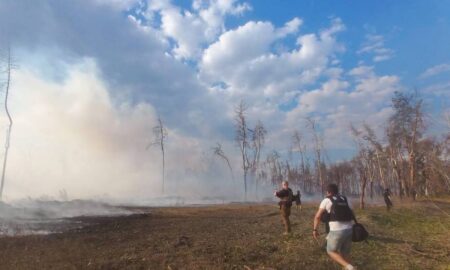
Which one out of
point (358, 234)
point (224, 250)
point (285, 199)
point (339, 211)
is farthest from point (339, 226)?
point (285, 199)

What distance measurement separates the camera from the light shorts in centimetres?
1040

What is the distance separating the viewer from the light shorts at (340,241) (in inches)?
409

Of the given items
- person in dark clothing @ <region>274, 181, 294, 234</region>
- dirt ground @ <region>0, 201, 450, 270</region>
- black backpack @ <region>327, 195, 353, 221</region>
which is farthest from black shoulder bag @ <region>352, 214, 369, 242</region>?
person in dark clothing @ <region>274, 181, 294, 234</region>

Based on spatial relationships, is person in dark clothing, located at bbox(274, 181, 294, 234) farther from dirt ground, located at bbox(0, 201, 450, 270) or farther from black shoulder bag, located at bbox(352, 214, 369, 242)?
black shoulder bag, located at bbox(352, 214, 369, 242)

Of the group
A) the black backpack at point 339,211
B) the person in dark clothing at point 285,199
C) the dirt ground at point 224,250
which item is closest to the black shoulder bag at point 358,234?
the black backpack at point 339,211

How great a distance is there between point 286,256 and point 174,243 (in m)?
5.05

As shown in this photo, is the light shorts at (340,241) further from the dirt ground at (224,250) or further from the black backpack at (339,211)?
the dirt ground at (224,250)

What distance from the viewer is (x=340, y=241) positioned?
10406mm

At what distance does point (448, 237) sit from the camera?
17156 mm

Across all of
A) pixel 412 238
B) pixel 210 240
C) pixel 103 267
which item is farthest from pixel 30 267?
pixel 412 238

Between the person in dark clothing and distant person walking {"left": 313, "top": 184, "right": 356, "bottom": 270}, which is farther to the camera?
the person in dark clothing

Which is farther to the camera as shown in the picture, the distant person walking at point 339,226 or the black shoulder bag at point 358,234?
the black shoulder bag at point 358,234

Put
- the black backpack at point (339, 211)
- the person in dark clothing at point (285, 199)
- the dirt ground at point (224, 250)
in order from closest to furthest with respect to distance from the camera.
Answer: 1. the black backpack at point (339, 211)
2. the dirt ground at point (224, 250)
3. the person in dark clothing at point (285, 199)

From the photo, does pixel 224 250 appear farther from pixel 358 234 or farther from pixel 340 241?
pixel 358 234
